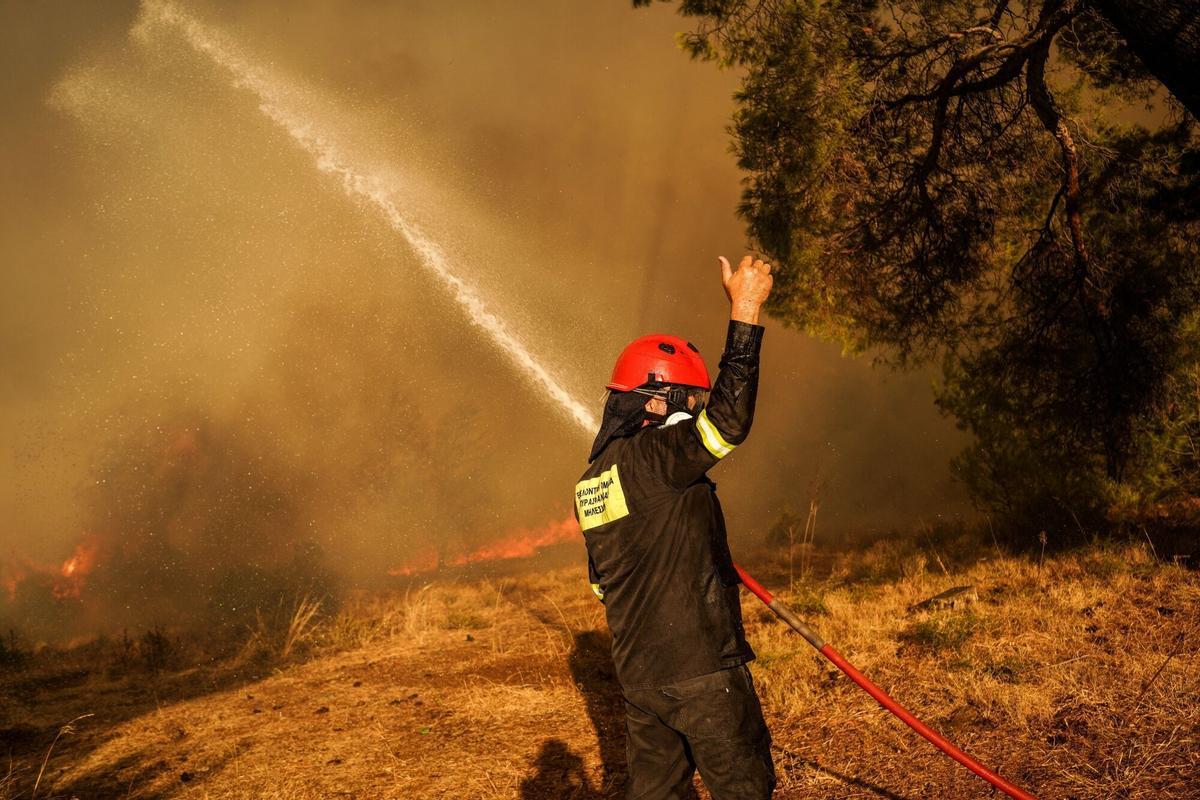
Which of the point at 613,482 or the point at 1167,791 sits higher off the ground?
the point at 613,482

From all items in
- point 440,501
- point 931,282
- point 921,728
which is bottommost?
point 921,728

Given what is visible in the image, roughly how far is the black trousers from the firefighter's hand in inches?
50.6

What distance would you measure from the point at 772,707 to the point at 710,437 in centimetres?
346

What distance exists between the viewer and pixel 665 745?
8.89 ft

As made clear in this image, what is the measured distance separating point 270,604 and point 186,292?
96.7ft

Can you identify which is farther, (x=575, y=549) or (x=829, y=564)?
(x=575, y=549)

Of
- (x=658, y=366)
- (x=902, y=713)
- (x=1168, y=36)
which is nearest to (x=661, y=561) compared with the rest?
(x=658, y=366)

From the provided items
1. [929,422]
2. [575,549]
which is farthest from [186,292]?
[929,422]

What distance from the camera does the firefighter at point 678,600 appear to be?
2529mm

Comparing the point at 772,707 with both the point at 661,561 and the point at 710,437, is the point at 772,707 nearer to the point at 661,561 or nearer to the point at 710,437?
the point at 661,561

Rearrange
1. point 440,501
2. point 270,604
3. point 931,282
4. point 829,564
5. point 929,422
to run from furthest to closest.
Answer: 1. point 929,422
2. point 440,501
3. point 270,604
4. point 829,564
5. point 931,282

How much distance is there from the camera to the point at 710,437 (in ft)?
7.63

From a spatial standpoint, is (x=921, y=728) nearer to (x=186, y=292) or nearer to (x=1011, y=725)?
(x=1011, y=725)

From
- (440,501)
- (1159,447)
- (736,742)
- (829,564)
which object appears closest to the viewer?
(736,742)
